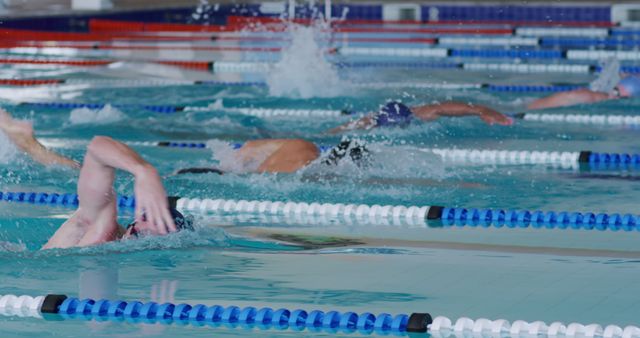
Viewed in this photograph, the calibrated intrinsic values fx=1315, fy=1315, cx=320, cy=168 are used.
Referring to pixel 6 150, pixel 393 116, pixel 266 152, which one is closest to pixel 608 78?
pixel 393 116

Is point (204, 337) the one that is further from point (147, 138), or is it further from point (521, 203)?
point (147, 138)

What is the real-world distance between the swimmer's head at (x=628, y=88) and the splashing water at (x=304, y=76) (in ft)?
5.95

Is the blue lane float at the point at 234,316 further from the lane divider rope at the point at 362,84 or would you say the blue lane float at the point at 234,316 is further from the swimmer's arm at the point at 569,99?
the lane divider rope at the point at 362,84

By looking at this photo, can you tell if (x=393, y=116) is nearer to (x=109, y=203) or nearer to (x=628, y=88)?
(x=628, y=88)

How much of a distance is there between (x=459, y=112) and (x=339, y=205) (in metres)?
1.96

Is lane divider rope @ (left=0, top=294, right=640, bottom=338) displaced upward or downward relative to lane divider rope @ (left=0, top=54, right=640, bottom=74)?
upward

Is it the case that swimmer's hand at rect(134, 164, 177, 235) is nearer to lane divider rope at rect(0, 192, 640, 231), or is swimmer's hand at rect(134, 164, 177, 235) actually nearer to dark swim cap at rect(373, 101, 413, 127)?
lane divider rope at rect(0, 192, 640, 231)

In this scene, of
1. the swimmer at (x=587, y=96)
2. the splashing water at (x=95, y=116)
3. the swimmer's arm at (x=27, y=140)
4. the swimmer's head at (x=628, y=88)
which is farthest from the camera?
the swimmer's head at (x=628, y=88)

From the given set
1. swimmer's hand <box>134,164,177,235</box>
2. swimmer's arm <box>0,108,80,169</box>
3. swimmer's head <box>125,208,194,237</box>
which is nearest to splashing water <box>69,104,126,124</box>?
swimmer's arm <box>0,108,80,169</box>

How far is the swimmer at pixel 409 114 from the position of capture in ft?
21.7

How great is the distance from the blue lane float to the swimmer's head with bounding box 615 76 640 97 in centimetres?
486

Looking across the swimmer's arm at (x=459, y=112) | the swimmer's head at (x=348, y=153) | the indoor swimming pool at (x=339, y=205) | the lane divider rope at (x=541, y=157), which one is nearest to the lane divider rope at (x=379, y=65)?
the indoor swimming pool at (x=339, y=205)

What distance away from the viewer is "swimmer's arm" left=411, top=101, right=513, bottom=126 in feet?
21.7

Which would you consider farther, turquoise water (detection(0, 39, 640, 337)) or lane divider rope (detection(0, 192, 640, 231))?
lane divider rope (detection(0, 192, 640, 231))
